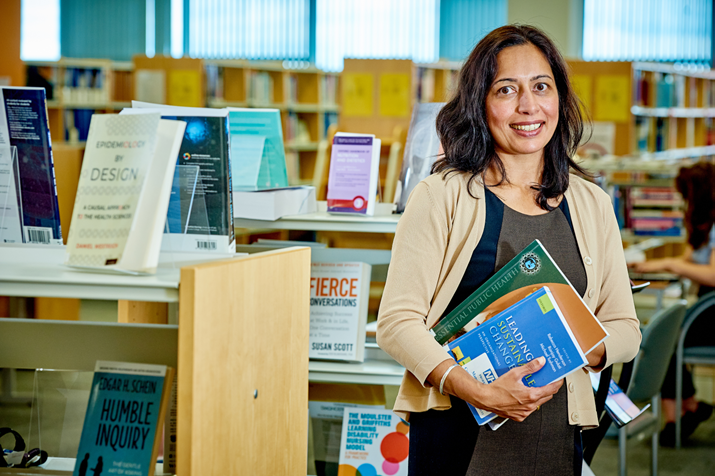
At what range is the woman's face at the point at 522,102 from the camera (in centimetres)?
Answer: 123

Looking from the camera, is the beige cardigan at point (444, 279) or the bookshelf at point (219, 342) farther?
the beige cardigan at point (444, 279)

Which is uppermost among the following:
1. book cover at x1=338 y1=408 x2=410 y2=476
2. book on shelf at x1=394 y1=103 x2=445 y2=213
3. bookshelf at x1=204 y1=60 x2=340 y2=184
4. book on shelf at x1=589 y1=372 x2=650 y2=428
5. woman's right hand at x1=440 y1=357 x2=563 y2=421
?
bookshelf at x1=204 y1=60 x2=340 y2=184

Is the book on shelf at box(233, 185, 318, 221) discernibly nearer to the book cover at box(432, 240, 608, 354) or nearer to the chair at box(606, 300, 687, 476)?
the book cover at box(432, 240, 608, 354)

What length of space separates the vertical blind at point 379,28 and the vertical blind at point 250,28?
10.5 inches

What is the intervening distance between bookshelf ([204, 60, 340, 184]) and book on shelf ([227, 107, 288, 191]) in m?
5.26

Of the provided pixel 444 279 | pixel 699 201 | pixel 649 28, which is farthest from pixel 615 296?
pixel 649 28

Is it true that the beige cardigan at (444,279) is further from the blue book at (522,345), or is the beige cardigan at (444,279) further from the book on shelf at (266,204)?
the book on shelf at (266,204)

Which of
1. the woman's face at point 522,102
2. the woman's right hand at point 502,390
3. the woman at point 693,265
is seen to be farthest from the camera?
the woman at point 693,265

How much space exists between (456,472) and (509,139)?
62cm

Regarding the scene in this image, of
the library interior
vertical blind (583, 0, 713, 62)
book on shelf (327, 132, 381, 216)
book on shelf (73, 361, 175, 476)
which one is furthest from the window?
book on shelf (73, 361, 175, 476)

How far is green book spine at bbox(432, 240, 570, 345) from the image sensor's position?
114cm

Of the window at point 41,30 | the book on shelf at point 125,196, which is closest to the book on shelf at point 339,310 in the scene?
the book on shelf at point 125,196

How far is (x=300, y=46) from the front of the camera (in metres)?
9.42

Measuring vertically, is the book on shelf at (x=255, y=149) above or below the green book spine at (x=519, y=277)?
above
